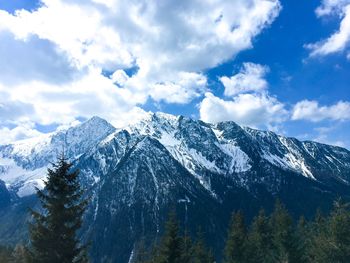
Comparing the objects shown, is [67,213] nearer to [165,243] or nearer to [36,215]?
[36,215]

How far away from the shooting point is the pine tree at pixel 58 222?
84.0 feet

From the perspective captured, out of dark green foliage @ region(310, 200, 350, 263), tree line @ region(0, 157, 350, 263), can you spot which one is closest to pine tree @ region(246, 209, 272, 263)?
tree line @ region(0, 157, 350, 263)

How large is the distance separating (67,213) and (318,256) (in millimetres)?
35485

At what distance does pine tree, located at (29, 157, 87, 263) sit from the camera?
25.6 metres

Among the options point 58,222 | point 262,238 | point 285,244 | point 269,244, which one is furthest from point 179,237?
point 269,244

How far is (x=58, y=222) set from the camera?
26125mm

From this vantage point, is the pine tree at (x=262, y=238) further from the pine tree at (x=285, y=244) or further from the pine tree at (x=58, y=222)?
the pine tree at (x=58, y=222)

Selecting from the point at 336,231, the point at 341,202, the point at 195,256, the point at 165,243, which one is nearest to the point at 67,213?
the point at 165,243

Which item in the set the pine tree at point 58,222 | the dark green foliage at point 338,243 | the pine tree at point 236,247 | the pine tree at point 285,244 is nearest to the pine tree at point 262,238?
the pine tree at point 236,247

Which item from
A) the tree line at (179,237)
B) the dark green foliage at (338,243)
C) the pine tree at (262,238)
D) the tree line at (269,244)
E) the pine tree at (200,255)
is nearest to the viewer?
the tree line at (179,237)

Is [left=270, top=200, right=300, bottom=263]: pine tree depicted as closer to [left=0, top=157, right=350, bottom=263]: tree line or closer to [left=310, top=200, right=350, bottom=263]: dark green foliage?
[left=0, top=157, right=350, bottom=263]: tree line

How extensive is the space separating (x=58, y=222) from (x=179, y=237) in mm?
16786

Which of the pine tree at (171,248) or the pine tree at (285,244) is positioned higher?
the pine tree at (285,244)

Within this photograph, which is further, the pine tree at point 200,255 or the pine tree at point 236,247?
the pine tree at point 200,255
